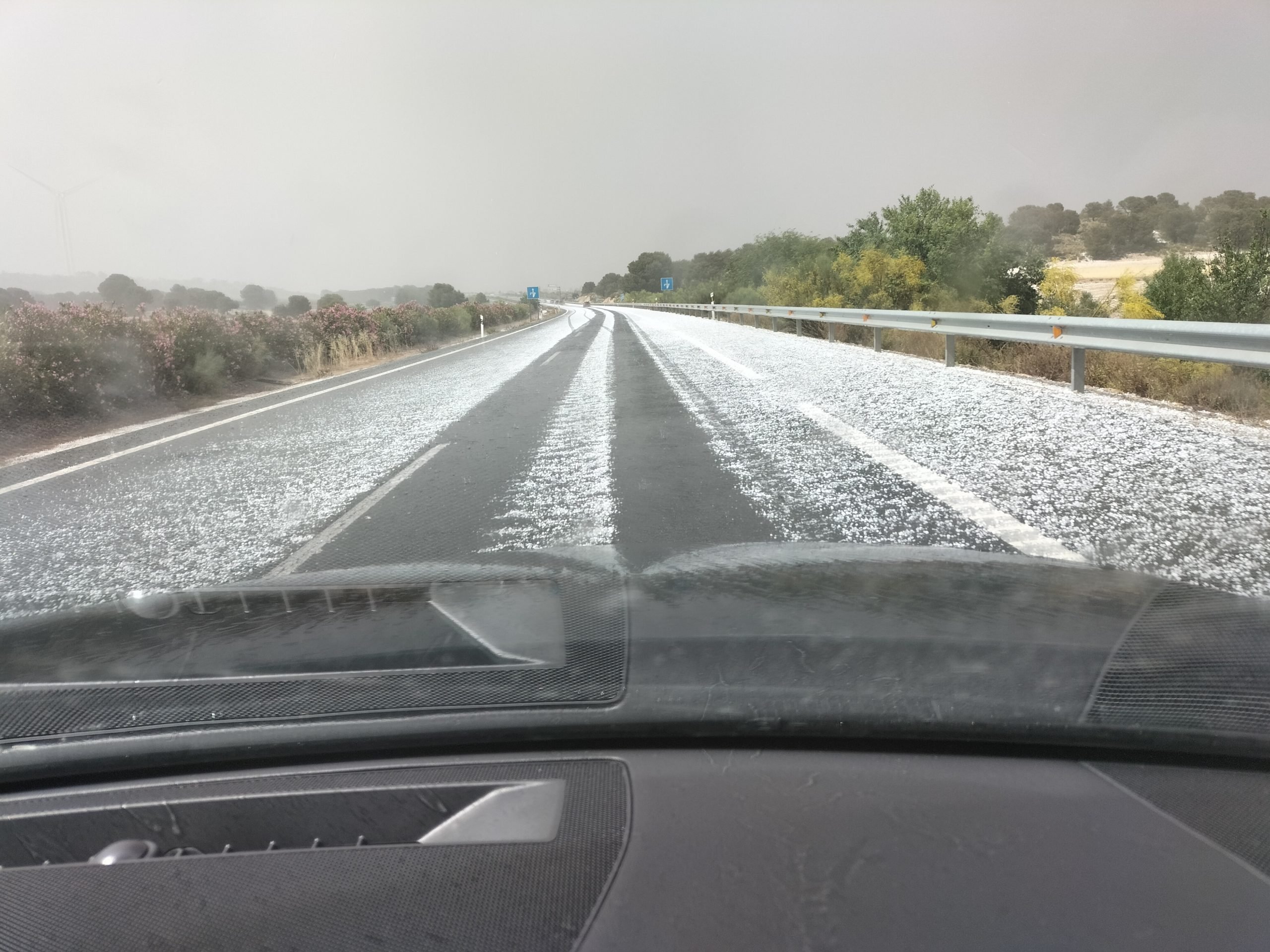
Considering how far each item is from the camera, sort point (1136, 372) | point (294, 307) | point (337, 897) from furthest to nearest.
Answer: point (294, 307), point (1136, 372), point (337, 897)

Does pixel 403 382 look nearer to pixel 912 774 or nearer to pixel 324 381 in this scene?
pixel 324 381

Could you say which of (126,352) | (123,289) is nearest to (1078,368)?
(126,352)

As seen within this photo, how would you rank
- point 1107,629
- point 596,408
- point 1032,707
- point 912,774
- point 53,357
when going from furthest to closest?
point 53,357 → point 596,408 → point 1107,629 → point 1032,707 → point 912,774

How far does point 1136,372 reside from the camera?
Result: 1092 cm

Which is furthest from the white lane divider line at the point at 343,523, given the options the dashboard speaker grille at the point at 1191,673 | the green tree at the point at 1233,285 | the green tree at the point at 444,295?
the green tree at the point at 444,295

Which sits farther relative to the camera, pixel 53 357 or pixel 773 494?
pixel 53 357

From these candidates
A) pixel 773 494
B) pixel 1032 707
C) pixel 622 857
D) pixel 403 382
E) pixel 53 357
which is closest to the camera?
pixel 622 857

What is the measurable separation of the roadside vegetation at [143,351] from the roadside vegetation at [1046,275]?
531 inches

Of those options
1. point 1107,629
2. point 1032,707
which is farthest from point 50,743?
point 1107,629

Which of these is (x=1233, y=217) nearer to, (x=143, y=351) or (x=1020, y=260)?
(x=1020, y=260)

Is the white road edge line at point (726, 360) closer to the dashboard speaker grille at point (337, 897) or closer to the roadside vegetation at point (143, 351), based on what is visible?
the roadside vegetation at point (143, 351)

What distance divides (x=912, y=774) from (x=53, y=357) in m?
14.2

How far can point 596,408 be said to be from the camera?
10953mm

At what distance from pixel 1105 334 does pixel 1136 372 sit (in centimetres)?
131
